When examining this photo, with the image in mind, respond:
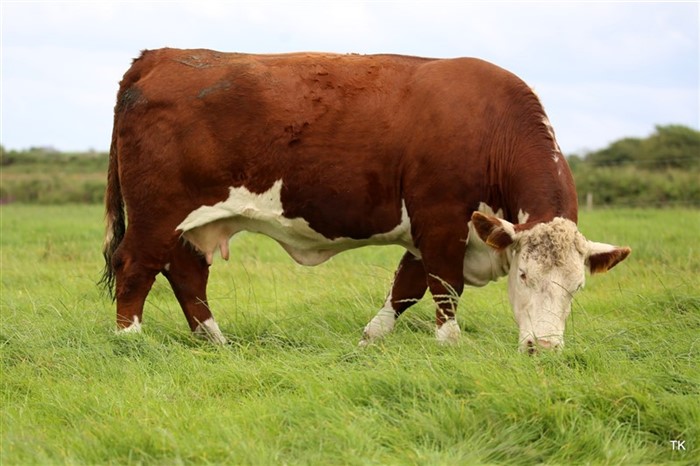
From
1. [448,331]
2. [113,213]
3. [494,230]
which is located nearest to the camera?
[494,230]

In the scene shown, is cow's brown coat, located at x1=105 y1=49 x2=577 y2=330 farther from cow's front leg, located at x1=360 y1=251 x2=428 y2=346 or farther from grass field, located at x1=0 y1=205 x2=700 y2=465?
→ grass field, located at x1=0 y1=205 x2=700 y2=465

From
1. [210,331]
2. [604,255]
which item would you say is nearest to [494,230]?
[604,255]

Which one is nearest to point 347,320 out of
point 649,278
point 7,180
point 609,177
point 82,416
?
point 82,416

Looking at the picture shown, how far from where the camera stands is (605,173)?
27797 mm

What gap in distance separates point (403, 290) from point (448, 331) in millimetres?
870

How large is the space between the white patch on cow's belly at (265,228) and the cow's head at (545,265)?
3.42ft

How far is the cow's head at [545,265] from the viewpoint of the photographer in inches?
239

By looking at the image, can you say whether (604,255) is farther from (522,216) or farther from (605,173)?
(605,173)

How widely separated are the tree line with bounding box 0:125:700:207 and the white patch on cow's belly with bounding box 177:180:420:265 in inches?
684

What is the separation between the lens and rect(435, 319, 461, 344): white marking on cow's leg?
6625 millimetres

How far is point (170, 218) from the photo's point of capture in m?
7.26

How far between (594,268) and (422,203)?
127cm

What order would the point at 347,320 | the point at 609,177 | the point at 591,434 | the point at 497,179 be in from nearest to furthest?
the point at 591,434
the point at 497,179
the point at 347,320
the point at 609,177

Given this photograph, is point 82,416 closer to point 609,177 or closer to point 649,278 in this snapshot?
point 649,278
